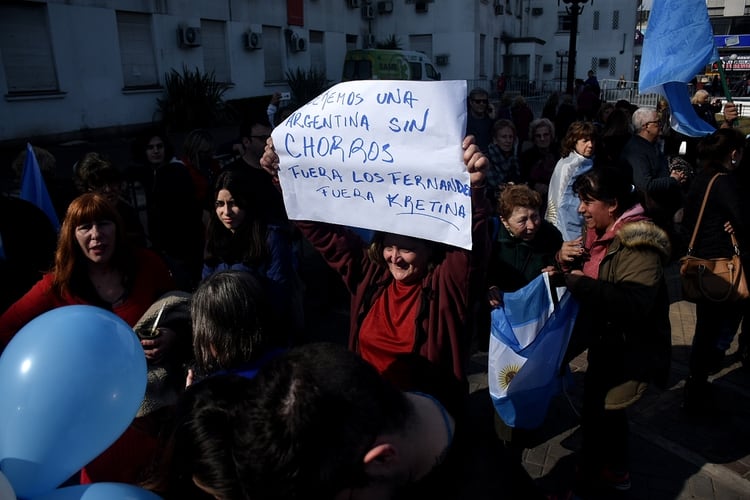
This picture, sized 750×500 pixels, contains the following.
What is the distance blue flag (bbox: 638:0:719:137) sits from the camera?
491cm

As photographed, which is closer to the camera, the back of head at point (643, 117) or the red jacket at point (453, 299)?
the red jacket at point (453, 299)

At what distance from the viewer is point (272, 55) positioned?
19.9m

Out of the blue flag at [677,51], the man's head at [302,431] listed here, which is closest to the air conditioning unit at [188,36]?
the blue flag at [677,51]

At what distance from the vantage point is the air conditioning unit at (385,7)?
29.8m

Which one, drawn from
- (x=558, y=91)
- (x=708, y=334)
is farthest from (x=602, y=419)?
(x=558, y=91)

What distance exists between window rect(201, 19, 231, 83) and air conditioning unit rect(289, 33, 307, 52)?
3.14 meters

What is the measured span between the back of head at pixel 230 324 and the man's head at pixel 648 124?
4323 millimetres

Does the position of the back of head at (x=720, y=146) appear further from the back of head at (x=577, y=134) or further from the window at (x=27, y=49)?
the window at (x=27, y=49)

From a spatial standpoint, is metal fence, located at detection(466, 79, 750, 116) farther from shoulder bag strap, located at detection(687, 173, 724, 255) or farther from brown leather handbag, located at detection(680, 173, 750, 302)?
brown leather handbag, located at detection(680, 173, 750, 302)

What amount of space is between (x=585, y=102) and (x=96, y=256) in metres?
12.9

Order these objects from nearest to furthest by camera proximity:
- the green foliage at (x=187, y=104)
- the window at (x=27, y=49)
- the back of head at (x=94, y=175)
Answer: the back of head at (x=94, y=175) → the window at (x=27, y=49) → the green foliage at (x=187, y=104)

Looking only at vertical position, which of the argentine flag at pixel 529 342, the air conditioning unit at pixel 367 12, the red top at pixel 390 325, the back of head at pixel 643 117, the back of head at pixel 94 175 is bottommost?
the argentine flag at pixel 529 342

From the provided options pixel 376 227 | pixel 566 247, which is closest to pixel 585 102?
pixel 566 247

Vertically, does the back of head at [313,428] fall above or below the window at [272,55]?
below
